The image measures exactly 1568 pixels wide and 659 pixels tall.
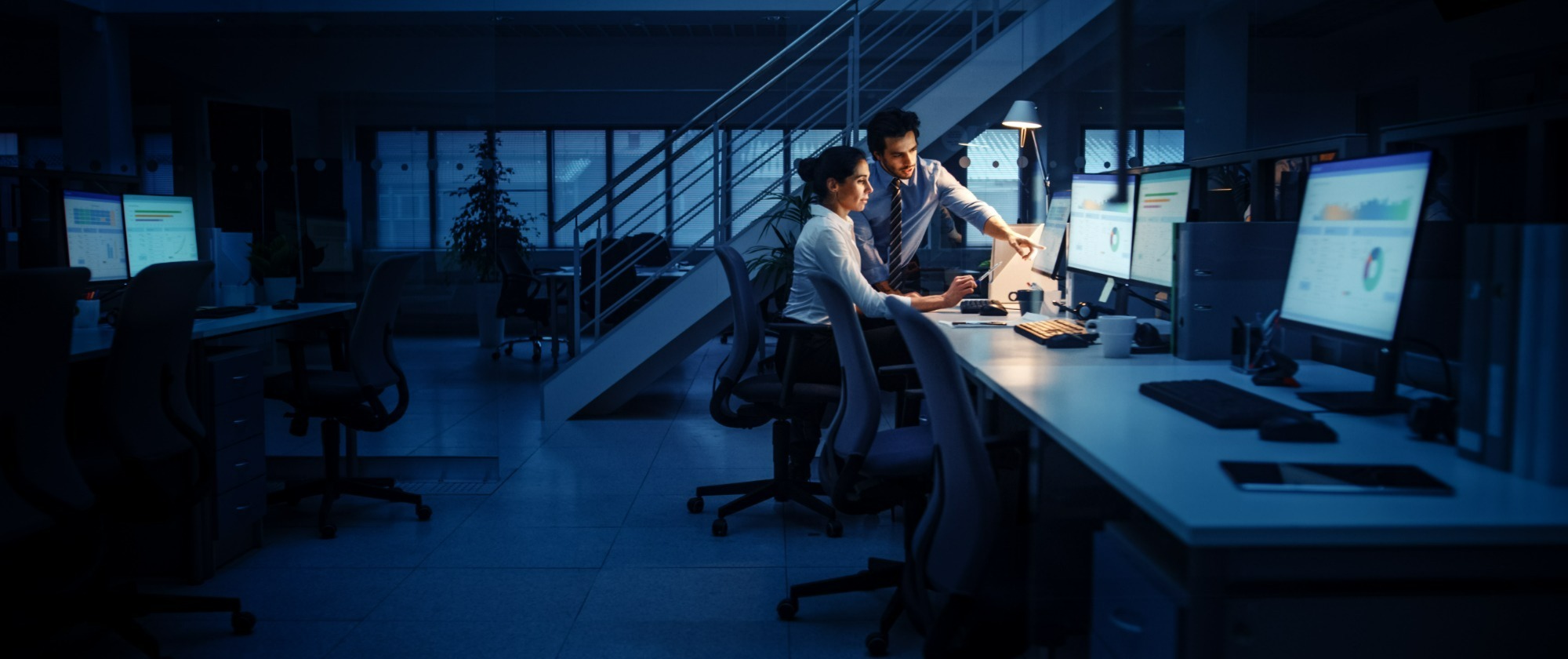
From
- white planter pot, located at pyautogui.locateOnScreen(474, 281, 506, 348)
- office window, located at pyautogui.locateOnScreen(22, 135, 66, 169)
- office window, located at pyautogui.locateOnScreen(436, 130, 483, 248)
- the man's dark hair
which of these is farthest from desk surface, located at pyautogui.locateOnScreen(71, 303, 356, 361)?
white planter pot, located at pyautogui.locateOnScreen(474, 281, 506, 348)

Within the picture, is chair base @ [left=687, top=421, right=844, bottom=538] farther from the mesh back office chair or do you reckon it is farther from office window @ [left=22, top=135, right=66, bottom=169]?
office window @ [left=22, top=135, right=66, bottom=169]

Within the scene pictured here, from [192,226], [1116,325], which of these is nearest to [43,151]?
[192,226]

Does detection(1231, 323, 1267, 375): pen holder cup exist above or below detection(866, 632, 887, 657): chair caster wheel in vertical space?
above

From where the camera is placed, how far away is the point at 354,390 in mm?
3840

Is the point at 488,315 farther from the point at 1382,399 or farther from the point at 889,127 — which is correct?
the point at 1382,399

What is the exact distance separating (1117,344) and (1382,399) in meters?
0.80

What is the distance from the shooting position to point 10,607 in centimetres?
241

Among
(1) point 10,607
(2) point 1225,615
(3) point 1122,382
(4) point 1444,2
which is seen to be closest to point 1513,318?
(2) point 1225,615

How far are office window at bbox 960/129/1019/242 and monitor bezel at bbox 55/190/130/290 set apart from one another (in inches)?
176

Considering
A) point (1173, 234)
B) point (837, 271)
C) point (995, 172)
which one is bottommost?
point (837, 271)

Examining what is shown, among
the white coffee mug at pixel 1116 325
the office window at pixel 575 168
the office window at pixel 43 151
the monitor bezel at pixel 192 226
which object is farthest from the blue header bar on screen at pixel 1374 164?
the office window at pixel 575 168

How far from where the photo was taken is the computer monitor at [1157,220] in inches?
109

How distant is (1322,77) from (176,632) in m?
3.97

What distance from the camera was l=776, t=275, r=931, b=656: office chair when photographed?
2.41 meters
